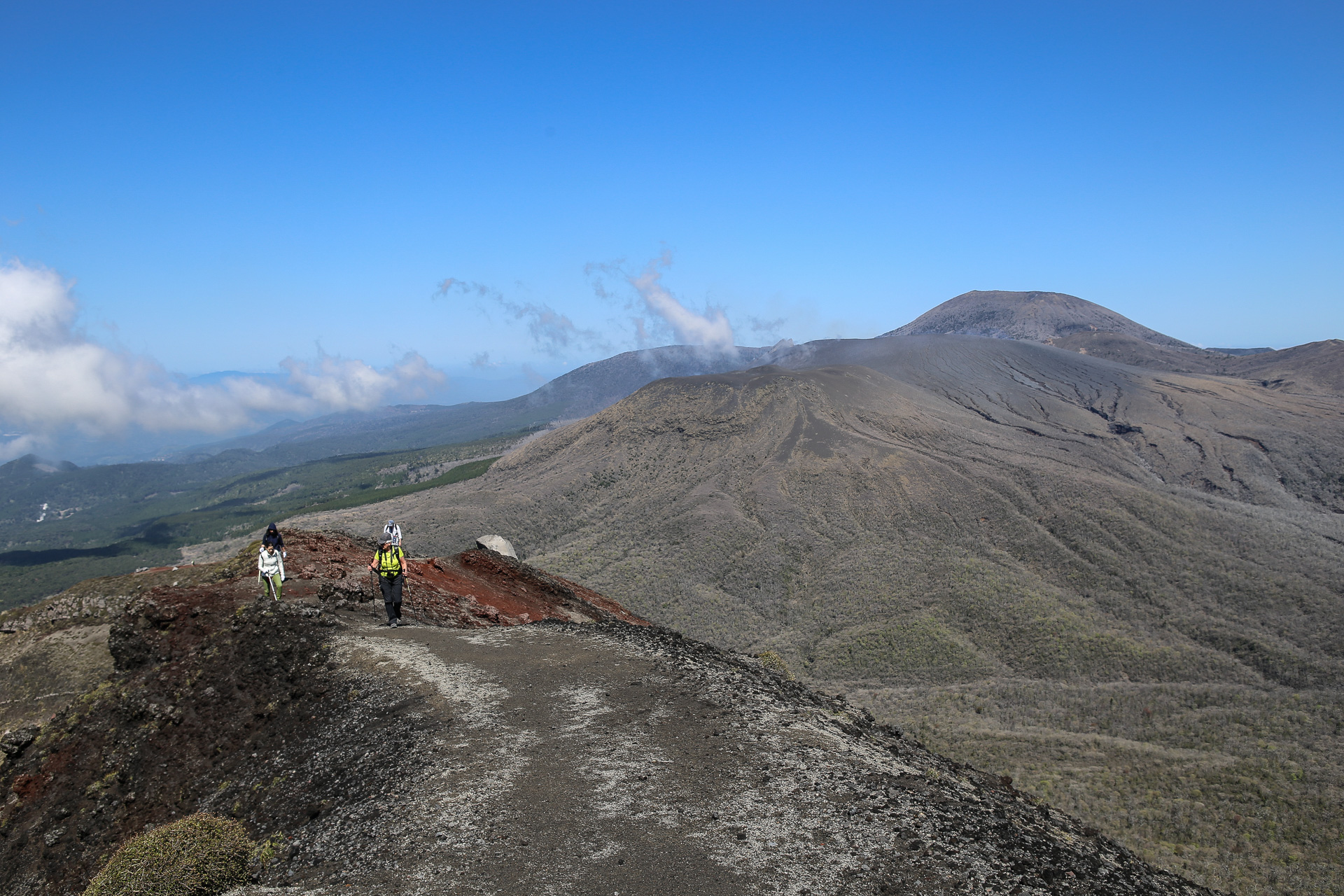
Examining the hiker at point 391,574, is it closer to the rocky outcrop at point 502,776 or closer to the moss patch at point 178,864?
the rocky outcrop at point 502,776

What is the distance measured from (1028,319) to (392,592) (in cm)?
18603

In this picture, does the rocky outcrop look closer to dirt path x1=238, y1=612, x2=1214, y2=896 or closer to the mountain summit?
dirt path x1=238, y1=612, x2=1214, y2=896

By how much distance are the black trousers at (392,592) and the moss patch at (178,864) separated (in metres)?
7.26

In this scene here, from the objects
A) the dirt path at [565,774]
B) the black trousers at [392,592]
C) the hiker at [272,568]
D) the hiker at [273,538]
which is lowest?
the dirt path at [565,774]

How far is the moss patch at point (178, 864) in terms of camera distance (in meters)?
6.99

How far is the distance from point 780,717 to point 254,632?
10350 mm

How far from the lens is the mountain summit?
531ft

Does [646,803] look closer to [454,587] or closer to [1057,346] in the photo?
[454,587]

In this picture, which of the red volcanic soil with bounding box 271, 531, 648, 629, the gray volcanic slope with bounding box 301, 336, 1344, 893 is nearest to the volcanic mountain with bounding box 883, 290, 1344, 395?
the gray volcanic slope with bounding box 301, 336, 1344, 893

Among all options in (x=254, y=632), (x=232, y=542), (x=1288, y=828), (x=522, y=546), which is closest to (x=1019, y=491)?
(x=1288, y=828)

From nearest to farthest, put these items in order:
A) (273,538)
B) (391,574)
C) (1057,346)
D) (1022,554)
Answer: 1. (391,574)
2. (273,538)
3. (1022,554)
4. (1057,346)

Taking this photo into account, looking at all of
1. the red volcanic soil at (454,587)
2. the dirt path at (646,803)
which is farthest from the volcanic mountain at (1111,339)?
the dirt path at (646,803)

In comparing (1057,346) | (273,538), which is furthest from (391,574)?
(1057,346)

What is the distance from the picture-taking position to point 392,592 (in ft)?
48.6
